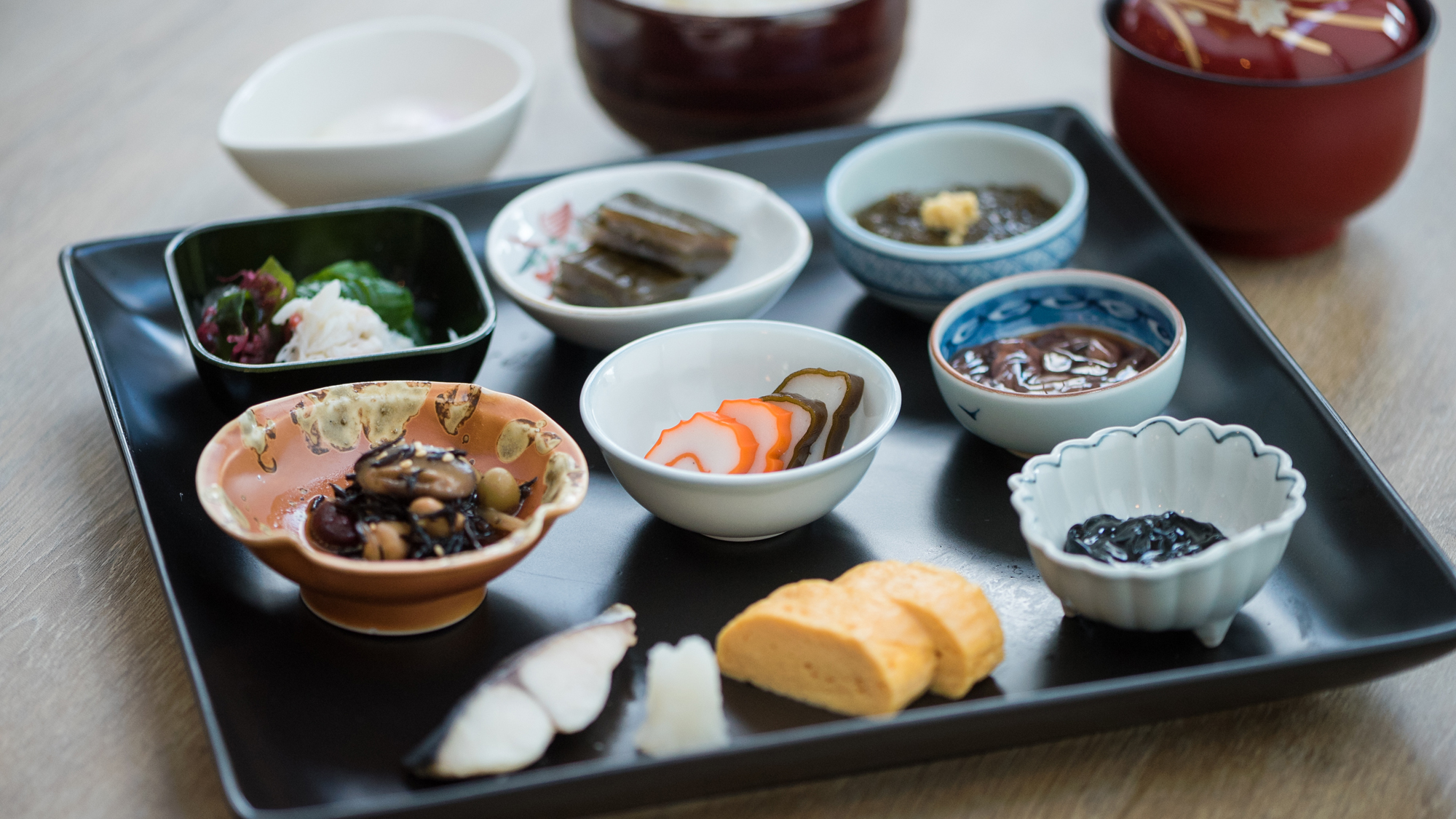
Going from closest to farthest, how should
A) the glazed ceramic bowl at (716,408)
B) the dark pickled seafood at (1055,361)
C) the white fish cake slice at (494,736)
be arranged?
the white fish cake slice at (494,736)
the glazed ceramic bowl at (716,408)
the dark pickled seafood at (1055,361)

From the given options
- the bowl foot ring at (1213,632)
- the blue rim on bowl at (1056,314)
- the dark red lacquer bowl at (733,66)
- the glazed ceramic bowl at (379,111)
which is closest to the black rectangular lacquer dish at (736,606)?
the bowl foot ring at (1213,632)

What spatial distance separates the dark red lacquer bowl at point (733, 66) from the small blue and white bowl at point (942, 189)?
0.56 feet

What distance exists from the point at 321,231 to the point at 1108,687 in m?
1.36

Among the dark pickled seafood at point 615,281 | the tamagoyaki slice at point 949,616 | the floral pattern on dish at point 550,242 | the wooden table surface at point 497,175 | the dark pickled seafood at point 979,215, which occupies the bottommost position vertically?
the wooden table surface at point 497,175

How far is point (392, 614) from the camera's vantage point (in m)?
1.33

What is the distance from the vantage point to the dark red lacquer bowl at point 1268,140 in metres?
1.90

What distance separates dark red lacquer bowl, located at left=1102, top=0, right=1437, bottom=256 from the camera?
1896 mm

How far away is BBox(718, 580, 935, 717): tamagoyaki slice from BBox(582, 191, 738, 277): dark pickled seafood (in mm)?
762

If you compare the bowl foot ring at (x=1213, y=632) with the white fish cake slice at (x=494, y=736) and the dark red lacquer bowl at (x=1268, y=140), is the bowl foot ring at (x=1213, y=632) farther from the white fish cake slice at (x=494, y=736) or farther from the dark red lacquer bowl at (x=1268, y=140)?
the dark red lacquer bowl at (x=1268, y=140)

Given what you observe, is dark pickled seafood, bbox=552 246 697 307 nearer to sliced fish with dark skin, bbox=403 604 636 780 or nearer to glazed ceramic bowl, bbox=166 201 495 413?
glazed ceramic bowl, bbox=166 201 495 413

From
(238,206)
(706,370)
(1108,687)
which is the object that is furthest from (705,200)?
(1108,687)

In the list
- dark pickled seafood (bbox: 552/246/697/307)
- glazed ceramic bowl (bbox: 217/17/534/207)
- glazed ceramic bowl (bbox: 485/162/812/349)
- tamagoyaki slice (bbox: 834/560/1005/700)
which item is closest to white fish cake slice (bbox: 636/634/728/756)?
tamagoyaki slice (bbox: 834/560/1005/700)

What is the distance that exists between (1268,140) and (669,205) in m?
0.97

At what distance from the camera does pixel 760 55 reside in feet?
7.21
